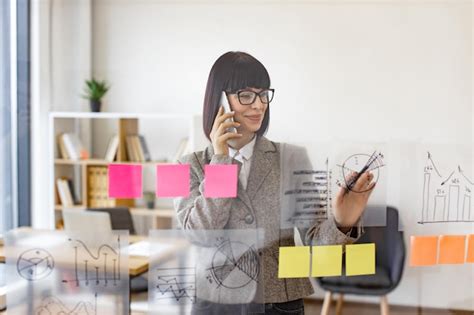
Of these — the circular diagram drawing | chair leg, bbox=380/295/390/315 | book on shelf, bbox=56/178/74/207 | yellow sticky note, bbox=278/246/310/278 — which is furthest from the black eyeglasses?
chair leg, bbox=380/295/390/315

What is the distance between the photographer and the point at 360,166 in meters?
1.40

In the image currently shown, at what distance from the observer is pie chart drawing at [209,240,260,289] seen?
1.35 meters

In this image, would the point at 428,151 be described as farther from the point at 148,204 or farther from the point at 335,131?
the point at 148,204

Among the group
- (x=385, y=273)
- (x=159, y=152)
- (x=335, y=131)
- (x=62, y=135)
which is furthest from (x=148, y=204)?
(x=385, y=273)

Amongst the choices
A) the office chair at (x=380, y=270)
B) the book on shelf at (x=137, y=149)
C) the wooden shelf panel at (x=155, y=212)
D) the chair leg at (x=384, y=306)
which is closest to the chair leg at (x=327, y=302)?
the office chair at (x=380, y=270)

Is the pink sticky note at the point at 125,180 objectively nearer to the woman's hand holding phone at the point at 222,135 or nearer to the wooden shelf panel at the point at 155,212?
the wooden shelf panel at the point at 155,212

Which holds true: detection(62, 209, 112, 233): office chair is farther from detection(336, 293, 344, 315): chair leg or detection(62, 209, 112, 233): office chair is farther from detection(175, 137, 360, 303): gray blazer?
detection(336, 293, 344, 315): chair leg

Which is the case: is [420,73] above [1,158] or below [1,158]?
above

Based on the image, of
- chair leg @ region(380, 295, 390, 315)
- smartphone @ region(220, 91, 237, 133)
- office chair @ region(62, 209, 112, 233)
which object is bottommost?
chair leg @ region(380, 295, 390, 315)

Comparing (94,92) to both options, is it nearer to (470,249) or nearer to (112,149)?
(112,149)

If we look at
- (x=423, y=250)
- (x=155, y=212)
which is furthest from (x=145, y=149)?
(x=423, y=250)

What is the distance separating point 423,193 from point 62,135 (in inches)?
34.5

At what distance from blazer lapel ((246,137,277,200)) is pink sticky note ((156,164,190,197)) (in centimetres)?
15

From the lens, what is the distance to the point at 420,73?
1402mm
